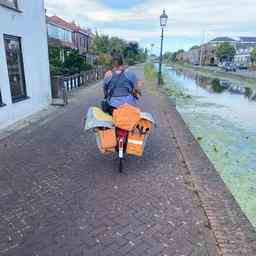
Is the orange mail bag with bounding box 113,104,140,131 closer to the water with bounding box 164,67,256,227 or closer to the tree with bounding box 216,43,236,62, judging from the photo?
the water with bounding box 164,67,256,227

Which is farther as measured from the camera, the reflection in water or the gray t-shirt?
the reflection in water

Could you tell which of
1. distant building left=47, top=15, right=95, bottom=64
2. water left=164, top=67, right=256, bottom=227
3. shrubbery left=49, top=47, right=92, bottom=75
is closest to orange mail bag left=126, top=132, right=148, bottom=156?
water left=164, top=67, right=256, bottom=227

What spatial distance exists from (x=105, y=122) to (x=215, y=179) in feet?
6.75

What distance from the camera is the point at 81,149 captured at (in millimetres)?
5570

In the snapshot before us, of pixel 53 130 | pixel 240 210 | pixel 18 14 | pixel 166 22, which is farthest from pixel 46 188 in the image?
pixel 166 22

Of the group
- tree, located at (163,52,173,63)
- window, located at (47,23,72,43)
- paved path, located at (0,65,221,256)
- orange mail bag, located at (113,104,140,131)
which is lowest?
tree, located at (163,52,173,63)

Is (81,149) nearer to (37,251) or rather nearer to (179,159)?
(179,159)

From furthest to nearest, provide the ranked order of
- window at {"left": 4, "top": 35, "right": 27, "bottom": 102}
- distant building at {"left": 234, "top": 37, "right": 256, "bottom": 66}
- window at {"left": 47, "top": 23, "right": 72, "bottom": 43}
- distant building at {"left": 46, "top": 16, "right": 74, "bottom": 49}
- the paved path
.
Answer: distant building at {"left": 234, "top": 37, "right": 256, "bottom": 66}
window at {"left": 47, "top": 23, "right": 72, "bottom": 43}
distant building at {"left": 46, "top": 16, "right": 74, "bottom": 49}
window at {"left": 4, "top": 35, "right": 27, "bottom": 102}
the paved path

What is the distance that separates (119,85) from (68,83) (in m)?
10.3

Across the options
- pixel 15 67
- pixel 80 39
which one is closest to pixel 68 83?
pixel 15 67

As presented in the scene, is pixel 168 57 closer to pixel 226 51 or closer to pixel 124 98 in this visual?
pixel 226 51

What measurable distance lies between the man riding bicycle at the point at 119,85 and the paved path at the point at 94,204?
118 cm

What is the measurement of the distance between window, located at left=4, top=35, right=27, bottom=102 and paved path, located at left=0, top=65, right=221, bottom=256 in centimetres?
264

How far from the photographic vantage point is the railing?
10987 mm
